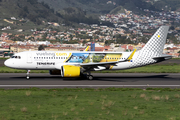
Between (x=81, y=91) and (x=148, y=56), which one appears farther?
(x=148, y=56)

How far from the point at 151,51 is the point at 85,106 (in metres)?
22.9

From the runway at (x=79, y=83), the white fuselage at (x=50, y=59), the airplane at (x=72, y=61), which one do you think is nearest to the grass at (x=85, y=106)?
the runway at (x=79, y=83)

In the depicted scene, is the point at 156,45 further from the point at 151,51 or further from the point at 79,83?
the point at 79,83

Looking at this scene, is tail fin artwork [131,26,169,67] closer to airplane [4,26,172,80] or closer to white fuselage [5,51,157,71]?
airplane [4,26,172,80]

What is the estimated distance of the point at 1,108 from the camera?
18766 millimetres

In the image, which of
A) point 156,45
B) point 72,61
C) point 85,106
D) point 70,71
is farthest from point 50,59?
point 85,106

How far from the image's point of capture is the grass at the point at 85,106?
1723 cm

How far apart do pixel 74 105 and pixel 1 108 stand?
15.3 feet

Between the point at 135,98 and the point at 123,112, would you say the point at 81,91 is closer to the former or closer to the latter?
the point at 135,98

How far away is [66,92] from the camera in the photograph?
25766 millimetres

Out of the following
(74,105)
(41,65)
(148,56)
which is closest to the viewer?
(74,105)

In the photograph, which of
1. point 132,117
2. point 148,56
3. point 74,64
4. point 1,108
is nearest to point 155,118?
point 132,117

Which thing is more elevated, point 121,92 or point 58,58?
point 58,58

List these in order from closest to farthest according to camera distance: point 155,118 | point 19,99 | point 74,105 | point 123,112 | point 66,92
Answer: point 155,118 < point 123,112 < point 74,105 < point 19,99 < point 66,92
